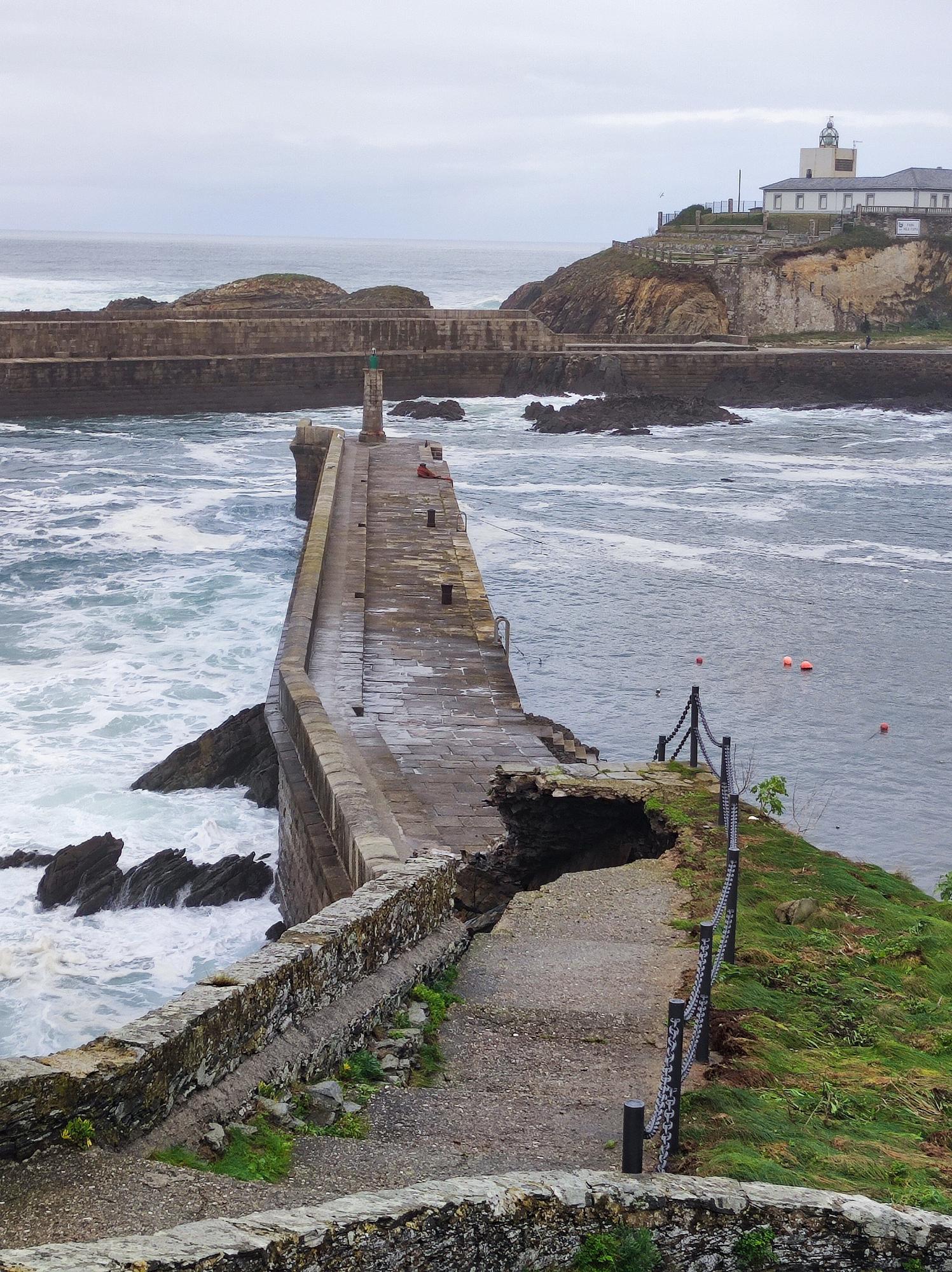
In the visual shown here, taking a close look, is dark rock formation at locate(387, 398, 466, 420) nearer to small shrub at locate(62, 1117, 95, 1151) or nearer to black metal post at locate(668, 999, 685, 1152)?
black metal post at locate(668, 999, 685, 1152)

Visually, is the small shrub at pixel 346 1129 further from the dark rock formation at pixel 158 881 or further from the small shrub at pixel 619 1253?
the dark rock formation at pixel 158 881

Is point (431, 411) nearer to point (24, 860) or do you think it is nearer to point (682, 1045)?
point (24, 860)

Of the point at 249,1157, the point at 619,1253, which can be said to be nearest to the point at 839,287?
the point at 249,1157

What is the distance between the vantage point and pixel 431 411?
48.0 m

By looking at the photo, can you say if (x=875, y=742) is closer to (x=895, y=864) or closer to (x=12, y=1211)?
(x=895, y=864)

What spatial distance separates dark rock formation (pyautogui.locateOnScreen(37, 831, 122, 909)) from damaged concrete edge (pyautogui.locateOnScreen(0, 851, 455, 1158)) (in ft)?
22.6

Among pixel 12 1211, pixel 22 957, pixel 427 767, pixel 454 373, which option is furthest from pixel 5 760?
pixel 454 373

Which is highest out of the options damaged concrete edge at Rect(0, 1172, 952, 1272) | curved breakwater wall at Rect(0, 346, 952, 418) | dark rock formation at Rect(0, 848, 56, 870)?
curved breakwater wall at Rect(0, 346, 952, 418)

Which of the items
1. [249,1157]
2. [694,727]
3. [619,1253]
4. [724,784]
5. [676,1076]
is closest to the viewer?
[619,1253]

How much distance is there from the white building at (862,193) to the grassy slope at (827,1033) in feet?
228

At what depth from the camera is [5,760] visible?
15773mm

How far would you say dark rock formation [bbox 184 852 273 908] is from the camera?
13.0m

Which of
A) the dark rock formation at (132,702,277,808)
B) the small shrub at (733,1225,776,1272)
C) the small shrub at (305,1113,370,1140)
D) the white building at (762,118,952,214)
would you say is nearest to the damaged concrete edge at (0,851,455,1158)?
the small shrub at (305,1113,370,1140)

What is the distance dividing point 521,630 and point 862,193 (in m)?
57.8
